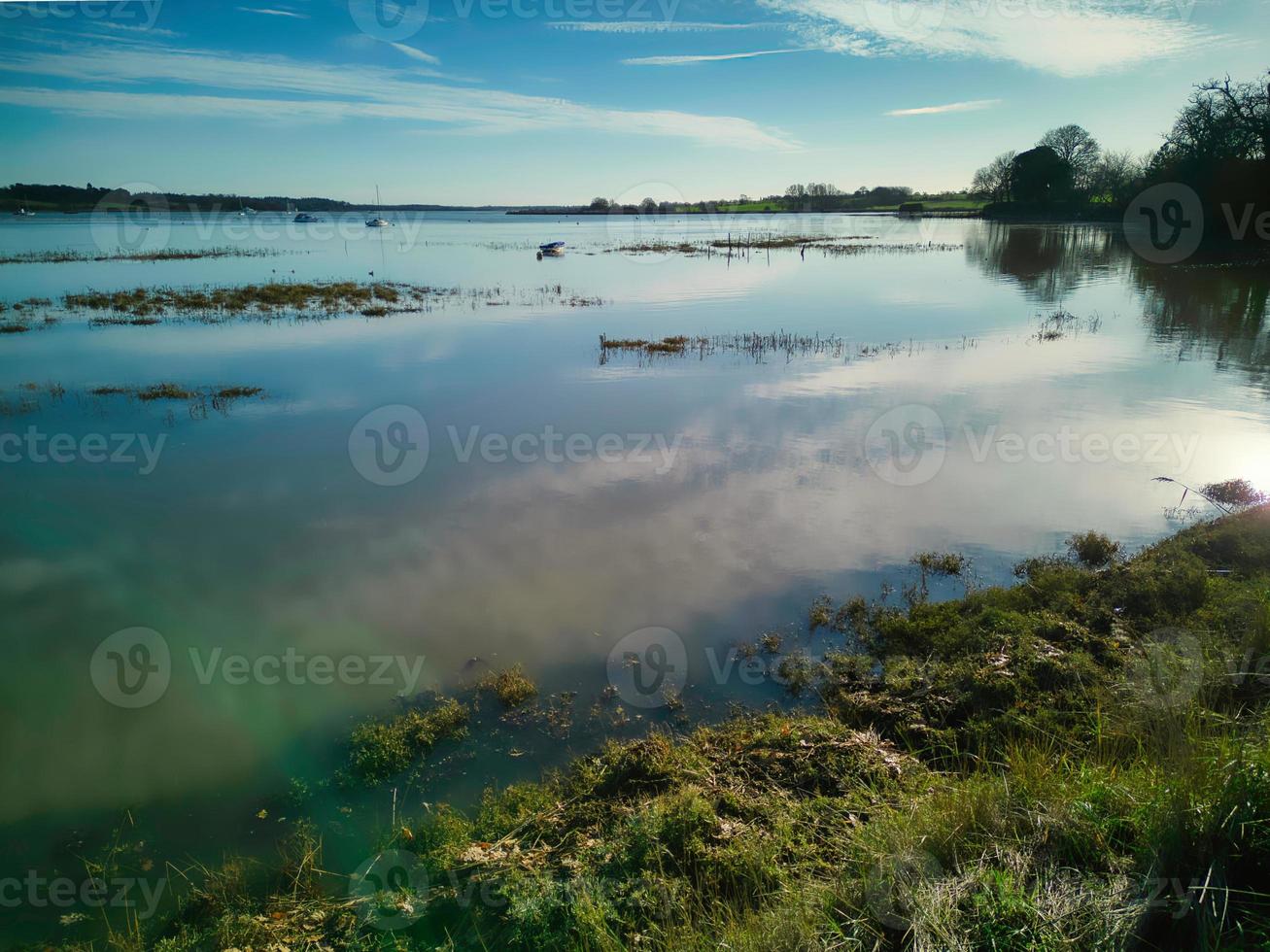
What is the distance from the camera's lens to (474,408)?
49.4ft

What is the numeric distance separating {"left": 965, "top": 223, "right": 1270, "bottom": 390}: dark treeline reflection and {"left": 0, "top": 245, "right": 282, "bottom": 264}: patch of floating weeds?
5255cm

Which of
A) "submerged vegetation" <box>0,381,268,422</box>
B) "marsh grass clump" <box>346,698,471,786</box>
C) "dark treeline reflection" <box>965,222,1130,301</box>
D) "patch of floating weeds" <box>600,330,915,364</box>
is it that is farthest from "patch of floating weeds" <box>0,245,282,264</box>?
"marsh grass clump" <box>346,698,471,786</box>

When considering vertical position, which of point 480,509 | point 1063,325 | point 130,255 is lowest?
point 480,509

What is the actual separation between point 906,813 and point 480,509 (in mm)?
7305

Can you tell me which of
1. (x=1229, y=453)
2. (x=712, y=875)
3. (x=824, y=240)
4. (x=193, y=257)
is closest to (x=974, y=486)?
(x=1229, y=453)

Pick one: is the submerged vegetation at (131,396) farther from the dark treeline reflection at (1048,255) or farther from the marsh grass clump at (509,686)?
the dark treeline reflection at (1048,255)

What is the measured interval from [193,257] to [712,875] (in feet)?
191

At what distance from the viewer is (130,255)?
49.8 metres

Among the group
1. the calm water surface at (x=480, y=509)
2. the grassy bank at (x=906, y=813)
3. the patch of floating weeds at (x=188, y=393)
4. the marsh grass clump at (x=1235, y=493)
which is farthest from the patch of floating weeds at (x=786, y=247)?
the grassy bank at (x=906, y=813)

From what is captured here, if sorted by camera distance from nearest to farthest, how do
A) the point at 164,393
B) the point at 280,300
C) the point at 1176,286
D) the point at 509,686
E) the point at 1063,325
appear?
the point at 509,686 < the point at 164,393 < the point at 1063,325 < the point at 280,300 < the point at 1176,286

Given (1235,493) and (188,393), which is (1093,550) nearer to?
(1235,493)

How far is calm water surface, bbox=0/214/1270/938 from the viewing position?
5832 millimetres

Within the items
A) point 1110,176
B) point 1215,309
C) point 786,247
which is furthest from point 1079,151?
point 1215,309

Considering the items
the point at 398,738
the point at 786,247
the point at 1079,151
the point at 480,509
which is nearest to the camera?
the point at 398,738
